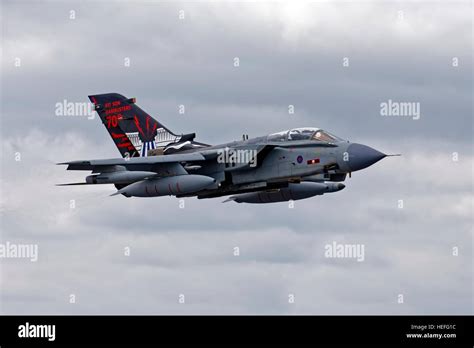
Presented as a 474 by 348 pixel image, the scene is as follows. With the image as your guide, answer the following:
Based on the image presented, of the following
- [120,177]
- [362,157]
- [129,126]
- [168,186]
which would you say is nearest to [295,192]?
[362,157]

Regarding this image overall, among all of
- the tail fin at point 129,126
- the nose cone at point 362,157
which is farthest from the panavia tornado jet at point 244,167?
the tail fin at point 129,126

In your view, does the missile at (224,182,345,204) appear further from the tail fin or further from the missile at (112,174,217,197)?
the tail fin

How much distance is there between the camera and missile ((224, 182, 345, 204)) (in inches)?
2287

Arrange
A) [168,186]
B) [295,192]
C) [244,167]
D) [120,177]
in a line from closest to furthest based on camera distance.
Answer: [168,186] → [120,177] → [244,167] → [295,192]

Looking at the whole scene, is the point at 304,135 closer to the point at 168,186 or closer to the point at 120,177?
the point at 168,186

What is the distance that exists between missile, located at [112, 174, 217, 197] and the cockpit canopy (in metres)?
3.32

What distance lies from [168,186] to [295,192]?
6.85m

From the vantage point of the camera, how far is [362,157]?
52.7m

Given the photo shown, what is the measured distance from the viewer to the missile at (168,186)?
174 feet

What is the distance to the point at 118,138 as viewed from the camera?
6181 cm

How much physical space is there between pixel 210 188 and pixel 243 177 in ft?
4.89

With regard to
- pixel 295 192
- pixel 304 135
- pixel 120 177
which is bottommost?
pixel 295 192
